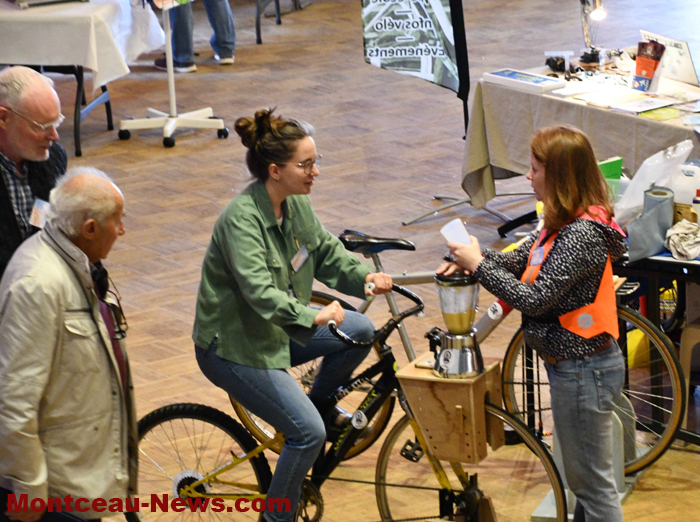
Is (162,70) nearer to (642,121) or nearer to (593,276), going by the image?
(642,121)

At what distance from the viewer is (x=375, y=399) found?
127 inches

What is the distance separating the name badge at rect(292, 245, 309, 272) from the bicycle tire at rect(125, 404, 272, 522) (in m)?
0.54

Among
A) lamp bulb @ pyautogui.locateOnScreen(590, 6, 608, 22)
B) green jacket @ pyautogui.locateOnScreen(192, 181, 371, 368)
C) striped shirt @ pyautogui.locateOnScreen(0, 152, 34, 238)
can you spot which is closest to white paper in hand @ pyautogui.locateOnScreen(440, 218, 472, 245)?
green jacket @ pyautogui.locateOnScreen(192, 181, 371, 368)

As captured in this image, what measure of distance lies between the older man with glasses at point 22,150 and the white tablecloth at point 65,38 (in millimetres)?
4252

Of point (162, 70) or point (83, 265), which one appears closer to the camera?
point (83, 265)

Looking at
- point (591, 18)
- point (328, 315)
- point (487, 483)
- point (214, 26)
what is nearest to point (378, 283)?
point (328, 315)

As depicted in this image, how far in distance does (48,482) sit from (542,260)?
1514 millimetres

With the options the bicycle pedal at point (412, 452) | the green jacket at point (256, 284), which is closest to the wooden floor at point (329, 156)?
the bicycle pedal at point (412, 452)

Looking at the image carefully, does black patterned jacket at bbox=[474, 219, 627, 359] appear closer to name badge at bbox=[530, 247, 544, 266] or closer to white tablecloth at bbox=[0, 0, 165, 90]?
name badge at bbox=[530, 247, 544, 266]

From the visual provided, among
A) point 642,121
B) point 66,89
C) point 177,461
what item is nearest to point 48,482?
point 177,461

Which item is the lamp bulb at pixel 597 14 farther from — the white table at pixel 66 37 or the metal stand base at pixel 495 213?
the white table at pixel 66 37

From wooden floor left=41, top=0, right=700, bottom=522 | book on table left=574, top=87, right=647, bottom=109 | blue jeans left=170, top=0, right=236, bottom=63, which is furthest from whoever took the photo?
blue jeans left=170, top=0, right=236, bottom=63

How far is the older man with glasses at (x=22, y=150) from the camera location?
3273mm

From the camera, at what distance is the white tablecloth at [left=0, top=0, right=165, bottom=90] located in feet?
24.6
